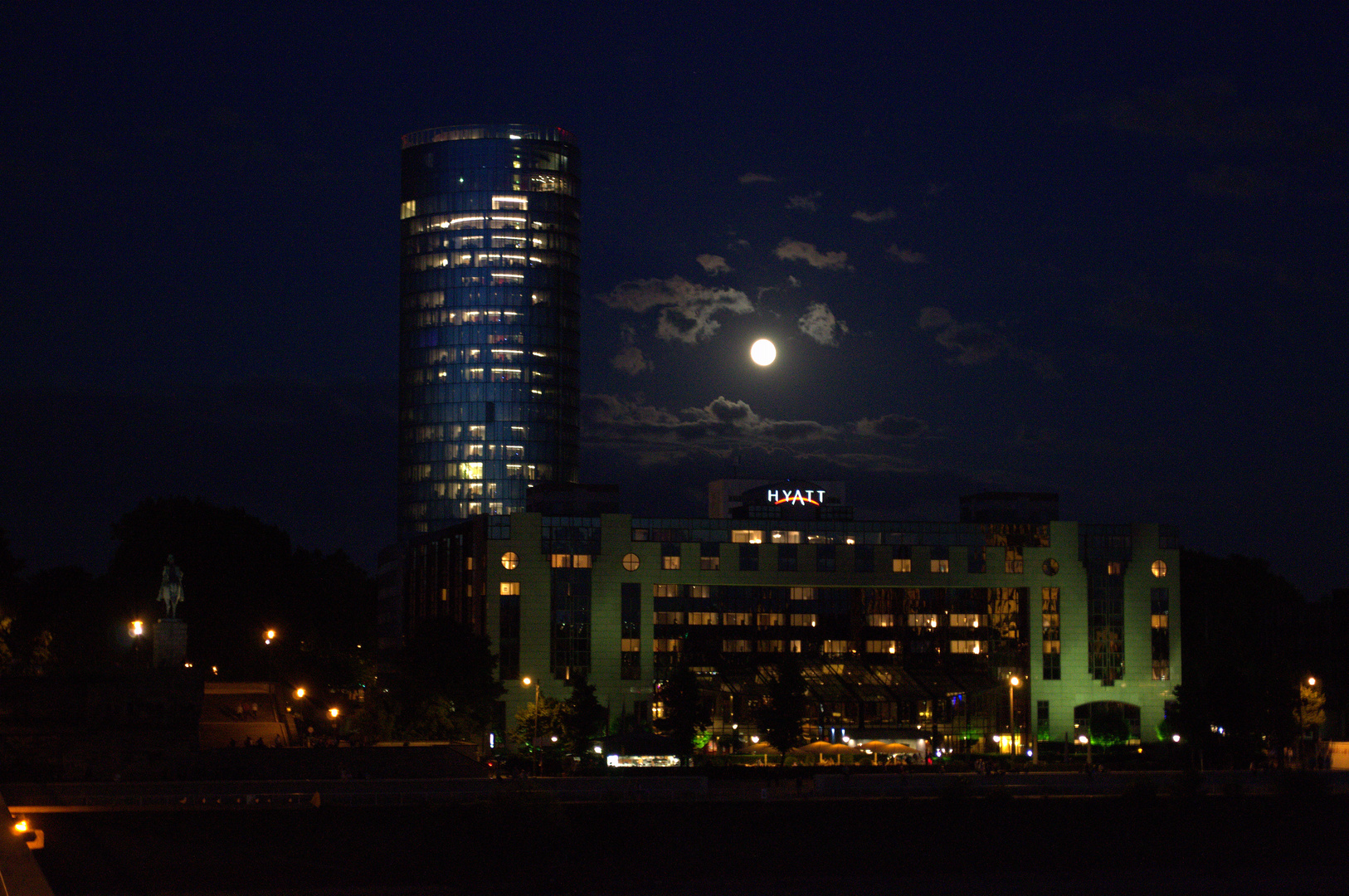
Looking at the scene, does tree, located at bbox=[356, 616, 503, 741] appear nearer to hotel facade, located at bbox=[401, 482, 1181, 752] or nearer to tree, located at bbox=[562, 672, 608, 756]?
tree, located at bbox=[562, 672, 608, 756]

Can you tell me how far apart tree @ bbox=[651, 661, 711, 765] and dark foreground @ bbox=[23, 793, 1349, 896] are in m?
36.3

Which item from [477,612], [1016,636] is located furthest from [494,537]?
[1016,636]

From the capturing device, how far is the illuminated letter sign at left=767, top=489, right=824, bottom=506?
16412 cm

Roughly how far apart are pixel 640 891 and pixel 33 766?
36061 millimetres

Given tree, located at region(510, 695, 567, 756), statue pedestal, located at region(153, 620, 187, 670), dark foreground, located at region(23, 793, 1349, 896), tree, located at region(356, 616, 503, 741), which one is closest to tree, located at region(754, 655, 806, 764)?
tree, located at region(510, 695, 567, 756)

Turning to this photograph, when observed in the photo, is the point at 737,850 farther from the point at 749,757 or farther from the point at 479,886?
the point at 749,757

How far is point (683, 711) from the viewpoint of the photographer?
109562 mm

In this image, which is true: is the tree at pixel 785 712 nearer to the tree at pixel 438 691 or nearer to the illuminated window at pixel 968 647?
the tree at pixel 438 691

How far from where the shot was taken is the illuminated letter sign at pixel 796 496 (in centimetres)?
16412

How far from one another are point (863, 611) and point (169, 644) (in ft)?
215

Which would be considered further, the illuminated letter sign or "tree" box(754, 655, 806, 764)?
the illuminated letter sign

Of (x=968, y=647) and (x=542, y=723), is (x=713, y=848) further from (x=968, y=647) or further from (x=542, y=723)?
(x=968, y=647)

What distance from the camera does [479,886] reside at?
62156 millimetres

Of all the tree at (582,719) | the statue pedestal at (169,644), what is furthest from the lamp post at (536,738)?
the statue pedestal at (169,644)
